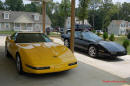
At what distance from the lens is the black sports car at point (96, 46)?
599cm

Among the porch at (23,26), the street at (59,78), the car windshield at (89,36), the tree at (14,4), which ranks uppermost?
the tree at (14,4)

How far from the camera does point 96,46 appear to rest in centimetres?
646

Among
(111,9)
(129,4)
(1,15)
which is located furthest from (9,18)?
(129,4)

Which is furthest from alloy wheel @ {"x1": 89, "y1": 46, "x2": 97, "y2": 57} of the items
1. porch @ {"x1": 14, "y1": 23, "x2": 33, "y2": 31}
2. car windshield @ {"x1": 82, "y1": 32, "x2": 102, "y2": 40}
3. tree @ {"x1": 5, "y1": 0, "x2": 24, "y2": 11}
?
tree @ {"x1": 5, "y1": 0, "x2": 24, "y2": 11}

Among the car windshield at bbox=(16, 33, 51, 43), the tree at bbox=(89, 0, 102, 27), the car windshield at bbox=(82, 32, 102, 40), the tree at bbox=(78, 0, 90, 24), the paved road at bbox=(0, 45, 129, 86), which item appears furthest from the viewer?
the tree at bbox=(89, 0, 102, 27)

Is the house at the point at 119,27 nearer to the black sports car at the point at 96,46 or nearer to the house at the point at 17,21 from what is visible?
the house at the point at 17,21

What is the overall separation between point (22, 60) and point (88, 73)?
214cm

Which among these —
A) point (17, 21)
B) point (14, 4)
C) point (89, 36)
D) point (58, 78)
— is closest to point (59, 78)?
point (58, 78)

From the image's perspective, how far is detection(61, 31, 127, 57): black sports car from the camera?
5992 millimetres

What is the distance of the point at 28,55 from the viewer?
3.55 m

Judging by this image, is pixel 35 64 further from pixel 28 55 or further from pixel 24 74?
pixel 24 74

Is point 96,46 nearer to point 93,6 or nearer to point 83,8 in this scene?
point 83,8

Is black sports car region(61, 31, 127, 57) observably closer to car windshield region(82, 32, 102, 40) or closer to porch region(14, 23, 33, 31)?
car windshield region(82, 32, 102, 40)

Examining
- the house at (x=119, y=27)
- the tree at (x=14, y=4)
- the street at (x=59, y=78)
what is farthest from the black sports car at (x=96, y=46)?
the tree at (x=14, y=4)
